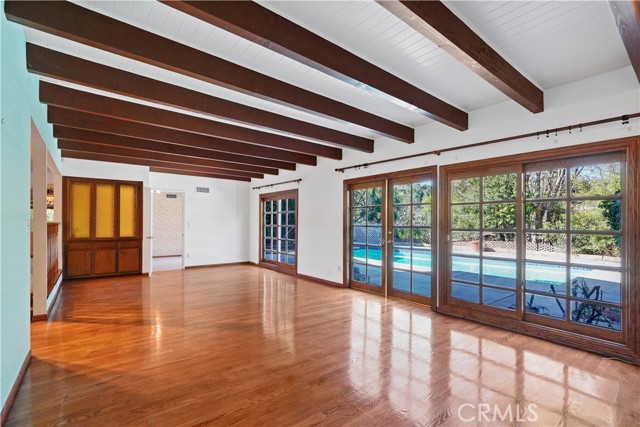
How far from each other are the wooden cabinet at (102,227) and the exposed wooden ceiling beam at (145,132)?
3.14 metres

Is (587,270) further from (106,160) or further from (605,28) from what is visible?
(106,160)

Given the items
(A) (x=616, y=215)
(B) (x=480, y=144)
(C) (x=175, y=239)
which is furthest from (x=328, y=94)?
(C) (x=175, y=239)

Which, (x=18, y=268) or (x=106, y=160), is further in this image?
(x=106, y=160)

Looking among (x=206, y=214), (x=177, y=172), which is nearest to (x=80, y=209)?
(x=177, y=172)

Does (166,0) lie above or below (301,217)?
above

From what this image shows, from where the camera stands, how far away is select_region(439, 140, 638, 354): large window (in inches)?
122

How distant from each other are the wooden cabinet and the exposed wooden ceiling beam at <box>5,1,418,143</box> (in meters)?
5.54

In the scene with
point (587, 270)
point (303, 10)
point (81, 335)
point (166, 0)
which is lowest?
point (81, 335)

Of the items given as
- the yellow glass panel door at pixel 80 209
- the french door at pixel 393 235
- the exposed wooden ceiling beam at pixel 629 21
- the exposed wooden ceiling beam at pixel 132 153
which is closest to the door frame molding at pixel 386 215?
the french door at pixel 393 235

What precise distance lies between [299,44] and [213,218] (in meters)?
7.20

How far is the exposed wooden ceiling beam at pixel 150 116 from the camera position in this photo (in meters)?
3.36

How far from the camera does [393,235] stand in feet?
17.6

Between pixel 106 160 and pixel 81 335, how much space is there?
14.3 ft

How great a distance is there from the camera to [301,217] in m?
7.29
